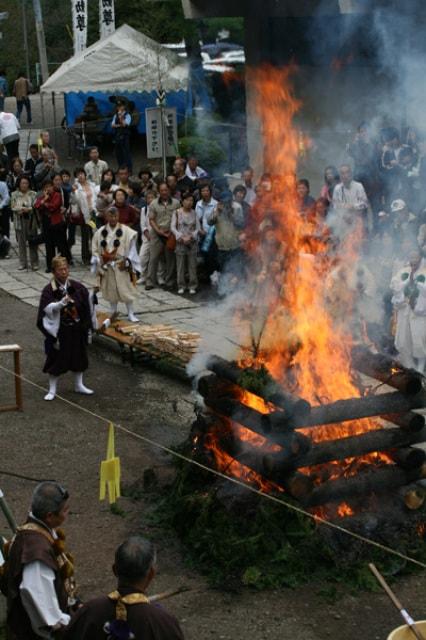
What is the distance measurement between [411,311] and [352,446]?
484 cm

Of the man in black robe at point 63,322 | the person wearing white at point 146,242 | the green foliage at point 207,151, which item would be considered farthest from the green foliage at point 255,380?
the green foliage at point 207,151

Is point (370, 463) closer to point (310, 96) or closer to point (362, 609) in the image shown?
point (362, 609)

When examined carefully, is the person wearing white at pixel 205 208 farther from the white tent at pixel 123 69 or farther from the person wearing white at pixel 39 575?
the person wearing white at pixel 39 575

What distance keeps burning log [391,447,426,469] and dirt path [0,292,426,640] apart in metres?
0.97

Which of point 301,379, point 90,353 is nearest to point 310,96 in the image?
point 90,353

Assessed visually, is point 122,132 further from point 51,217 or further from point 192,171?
point 51,217

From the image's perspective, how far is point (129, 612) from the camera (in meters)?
4.85

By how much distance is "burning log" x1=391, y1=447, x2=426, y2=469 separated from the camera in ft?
28.2

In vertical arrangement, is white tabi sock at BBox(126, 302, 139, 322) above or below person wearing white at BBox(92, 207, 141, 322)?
below

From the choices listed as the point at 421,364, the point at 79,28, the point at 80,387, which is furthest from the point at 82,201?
the point at 79,28

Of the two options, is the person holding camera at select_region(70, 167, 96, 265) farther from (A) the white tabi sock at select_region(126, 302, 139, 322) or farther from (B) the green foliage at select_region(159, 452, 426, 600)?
(B) the green foliage at select_region(159, 452, 426, 600)

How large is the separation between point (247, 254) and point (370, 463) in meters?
7.87

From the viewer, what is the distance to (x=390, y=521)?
8.38m

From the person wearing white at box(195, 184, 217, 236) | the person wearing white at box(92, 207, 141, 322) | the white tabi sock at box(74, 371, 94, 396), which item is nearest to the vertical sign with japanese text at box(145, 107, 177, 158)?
Answer: the person wearing white at box(195, 184, 217, 236)
